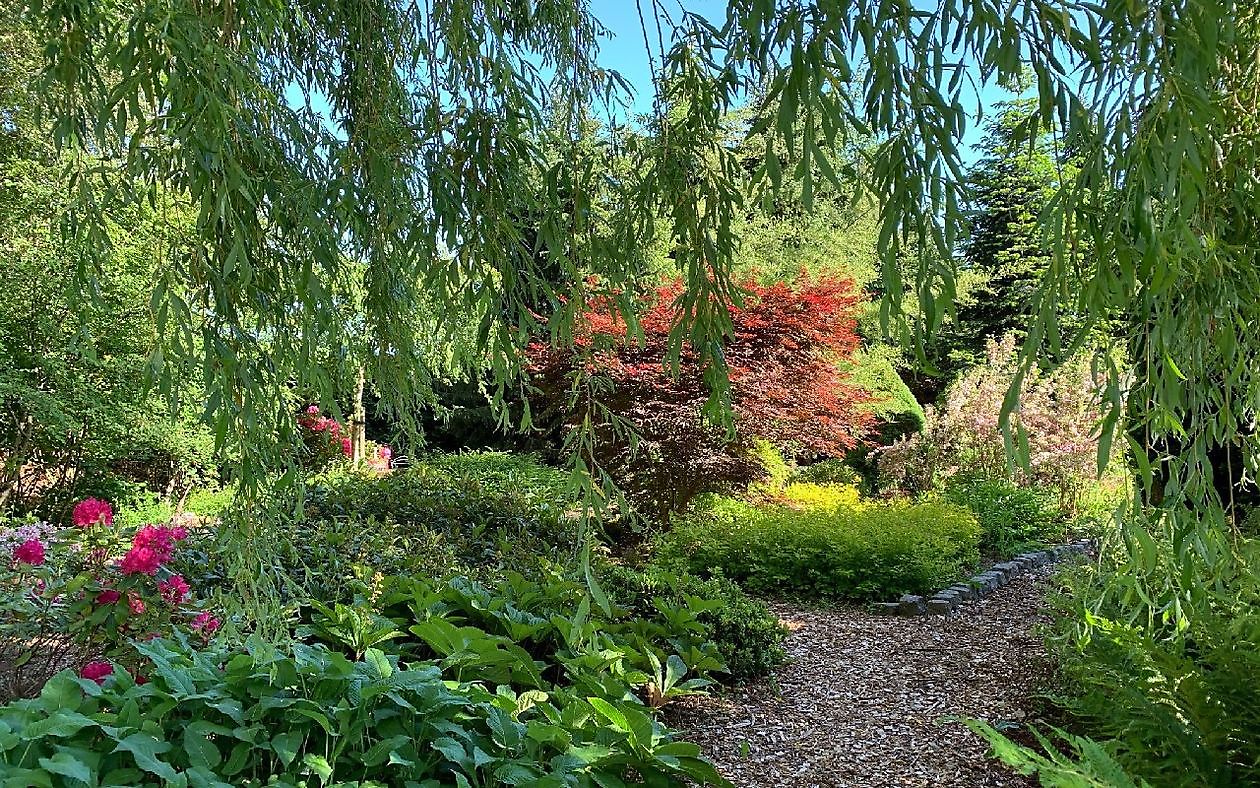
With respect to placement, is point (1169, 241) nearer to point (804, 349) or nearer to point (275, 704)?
point (275, 704)

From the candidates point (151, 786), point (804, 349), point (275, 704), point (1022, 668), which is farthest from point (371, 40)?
point (804, 349)

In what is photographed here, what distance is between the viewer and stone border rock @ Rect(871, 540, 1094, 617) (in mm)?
5078

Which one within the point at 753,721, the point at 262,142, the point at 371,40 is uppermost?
the point at 371,40

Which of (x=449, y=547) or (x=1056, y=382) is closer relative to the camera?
(x=449, y=547)

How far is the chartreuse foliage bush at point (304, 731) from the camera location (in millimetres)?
1623

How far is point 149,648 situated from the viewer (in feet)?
6.52

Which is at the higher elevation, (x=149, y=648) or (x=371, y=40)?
(x=371, y=40)

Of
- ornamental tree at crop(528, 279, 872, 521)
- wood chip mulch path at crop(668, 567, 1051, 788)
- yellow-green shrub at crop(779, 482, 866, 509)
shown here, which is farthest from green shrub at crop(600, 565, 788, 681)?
yellow-green shrub at crop(779, 482, 866, 509)

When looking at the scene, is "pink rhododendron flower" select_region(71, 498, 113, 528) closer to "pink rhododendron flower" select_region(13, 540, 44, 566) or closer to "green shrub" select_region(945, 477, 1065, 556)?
"pink rhododendron flower" select_region(13, 540, 44, 566)

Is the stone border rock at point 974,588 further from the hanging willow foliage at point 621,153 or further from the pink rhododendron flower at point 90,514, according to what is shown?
the pink rhododendron flower at point 90,514

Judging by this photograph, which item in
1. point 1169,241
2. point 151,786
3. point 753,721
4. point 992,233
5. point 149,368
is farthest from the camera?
point 992,233

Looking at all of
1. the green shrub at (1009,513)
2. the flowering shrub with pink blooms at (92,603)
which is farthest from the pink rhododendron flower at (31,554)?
the green shrub at (1009,513)

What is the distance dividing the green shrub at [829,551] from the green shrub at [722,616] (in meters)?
1.28

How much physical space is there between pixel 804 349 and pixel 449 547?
11.8ft
